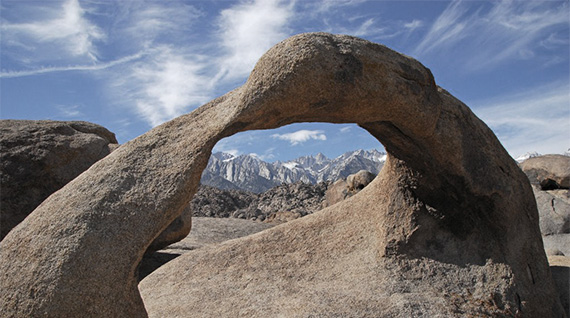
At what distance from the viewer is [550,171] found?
1280cm

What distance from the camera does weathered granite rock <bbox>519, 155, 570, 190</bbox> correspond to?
40.8 ft

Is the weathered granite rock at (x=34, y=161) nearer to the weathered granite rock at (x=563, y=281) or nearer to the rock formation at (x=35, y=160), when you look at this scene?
the rock formation at (x=35, y=160)

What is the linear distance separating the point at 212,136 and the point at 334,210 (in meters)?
2.58

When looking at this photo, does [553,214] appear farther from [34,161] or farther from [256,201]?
[256,201]

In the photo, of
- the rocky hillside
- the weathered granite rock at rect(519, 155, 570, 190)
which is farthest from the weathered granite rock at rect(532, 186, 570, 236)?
the rocky hillside

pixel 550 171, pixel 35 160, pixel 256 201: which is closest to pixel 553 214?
pixel 550 171

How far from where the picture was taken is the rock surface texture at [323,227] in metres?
3.10

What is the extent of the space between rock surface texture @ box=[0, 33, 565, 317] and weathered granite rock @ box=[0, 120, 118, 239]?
72.5 inches

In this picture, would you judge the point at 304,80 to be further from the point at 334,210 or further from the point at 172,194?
the point at 334,210

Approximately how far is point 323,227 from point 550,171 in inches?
379

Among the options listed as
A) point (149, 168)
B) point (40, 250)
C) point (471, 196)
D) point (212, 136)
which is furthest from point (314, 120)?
point (40, 250)

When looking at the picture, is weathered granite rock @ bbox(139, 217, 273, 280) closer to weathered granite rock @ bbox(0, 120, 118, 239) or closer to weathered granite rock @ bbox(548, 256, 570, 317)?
weathered granite rock @ bbox(0, 120, 118, 239)

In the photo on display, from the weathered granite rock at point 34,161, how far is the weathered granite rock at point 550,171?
10924 mm

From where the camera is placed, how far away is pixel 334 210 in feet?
19.1
